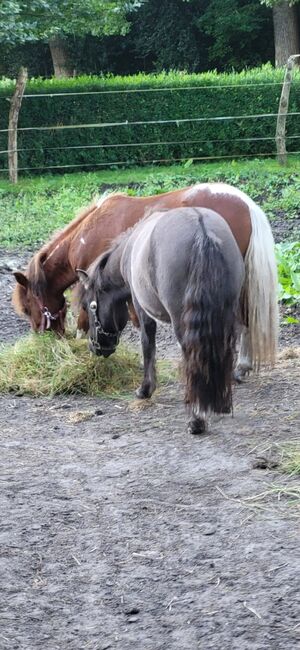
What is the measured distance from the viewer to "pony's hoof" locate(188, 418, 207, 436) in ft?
17.4

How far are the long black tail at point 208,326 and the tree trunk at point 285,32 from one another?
25.2m

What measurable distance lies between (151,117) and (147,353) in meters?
15.8

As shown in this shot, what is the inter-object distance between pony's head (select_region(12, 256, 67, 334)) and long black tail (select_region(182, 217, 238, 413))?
2.37 meters

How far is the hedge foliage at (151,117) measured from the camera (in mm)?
20391

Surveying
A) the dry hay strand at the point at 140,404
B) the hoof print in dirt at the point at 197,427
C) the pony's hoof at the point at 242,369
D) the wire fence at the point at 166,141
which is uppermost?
the hoof print in dirt at the point at 197,427

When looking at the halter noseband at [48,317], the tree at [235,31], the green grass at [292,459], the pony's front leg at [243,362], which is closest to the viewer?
the green grass at [292,459]

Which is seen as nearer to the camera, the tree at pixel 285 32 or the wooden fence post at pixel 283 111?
the wooden fence post at pixel 283 111

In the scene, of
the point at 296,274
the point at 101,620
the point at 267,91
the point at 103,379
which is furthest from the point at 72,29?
the point at 101,620

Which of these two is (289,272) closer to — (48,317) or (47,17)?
(48,317)

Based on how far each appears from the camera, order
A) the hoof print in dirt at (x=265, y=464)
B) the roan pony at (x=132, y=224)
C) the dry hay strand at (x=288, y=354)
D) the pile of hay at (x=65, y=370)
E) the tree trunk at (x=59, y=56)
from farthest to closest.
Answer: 1. the tree trunk at (x=59, y=56)
2. the dry hay strand at (x=288, y=354)
3. the pile of hay at (x=65, y=370)
4. the roan pony at (x=132, y=224)
5. the hoof print in dirt at (x=265, y=464)

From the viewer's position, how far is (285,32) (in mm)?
29016

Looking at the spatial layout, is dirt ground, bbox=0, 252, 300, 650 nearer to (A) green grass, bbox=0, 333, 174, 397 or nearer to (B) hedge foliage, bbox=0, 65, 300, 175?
(A) green grass, bbox=0, 333, 174, 397

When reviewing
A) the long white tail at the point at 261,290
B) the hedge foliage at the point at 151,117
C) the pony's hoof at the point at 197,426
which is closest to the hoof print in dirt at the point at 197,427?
the pony's hoof at the point at 197,426

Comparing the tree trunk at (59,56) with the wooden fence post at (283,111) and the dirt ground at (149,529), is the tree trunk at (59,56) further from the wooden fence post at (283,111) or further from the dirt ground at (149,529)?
the dirt ground at (149,529)
